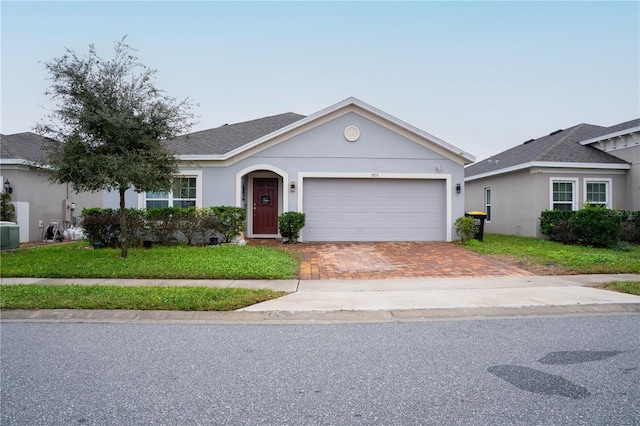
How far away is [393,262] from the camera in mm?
10695

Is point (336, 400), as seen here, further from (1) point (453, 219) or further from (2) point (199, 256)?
(1) point (453, 219)

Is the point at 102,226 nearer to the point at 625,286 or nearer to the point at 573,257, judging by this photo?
the point at 625,286

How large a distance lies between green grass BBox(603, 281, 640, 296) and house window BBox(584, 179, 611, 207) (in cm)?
1059

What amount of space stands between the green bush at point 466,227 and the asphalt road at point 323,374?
872 cm

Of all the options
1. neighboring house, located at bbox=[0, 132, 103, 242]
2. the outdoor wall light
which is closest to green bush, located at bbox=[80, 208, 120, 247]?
neighboring house, located at bbox=[0, 132, 103, 242]

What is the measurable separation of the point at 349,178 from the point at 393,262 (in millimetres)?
5048

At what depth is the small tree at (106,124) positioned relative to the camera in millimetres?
9383

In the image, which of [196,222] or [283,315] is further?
[196,222]

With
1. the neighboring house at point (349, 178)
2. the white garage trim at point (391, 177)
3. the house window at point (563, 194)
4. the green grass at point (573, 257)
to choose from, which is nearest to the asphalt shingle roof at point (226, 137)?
the neighboring house at point (349, 178)

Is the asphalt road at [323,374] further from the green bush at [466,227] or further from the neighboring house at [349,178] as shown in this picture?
the neighboring house at [349,178]

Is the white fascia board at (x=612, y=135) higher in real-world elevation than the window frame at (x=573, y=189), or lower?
higher

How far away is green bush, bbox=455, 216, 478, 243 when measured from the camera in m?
14.1

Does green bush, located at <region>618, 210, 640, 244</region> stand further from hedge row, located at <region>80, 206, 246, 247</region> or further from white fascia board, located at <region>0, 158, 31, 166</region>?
white fascia board, located at <region>0, 158, 31, 166</region>

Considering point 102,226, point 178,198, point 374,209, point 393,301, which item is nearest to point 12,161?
point 102,226
